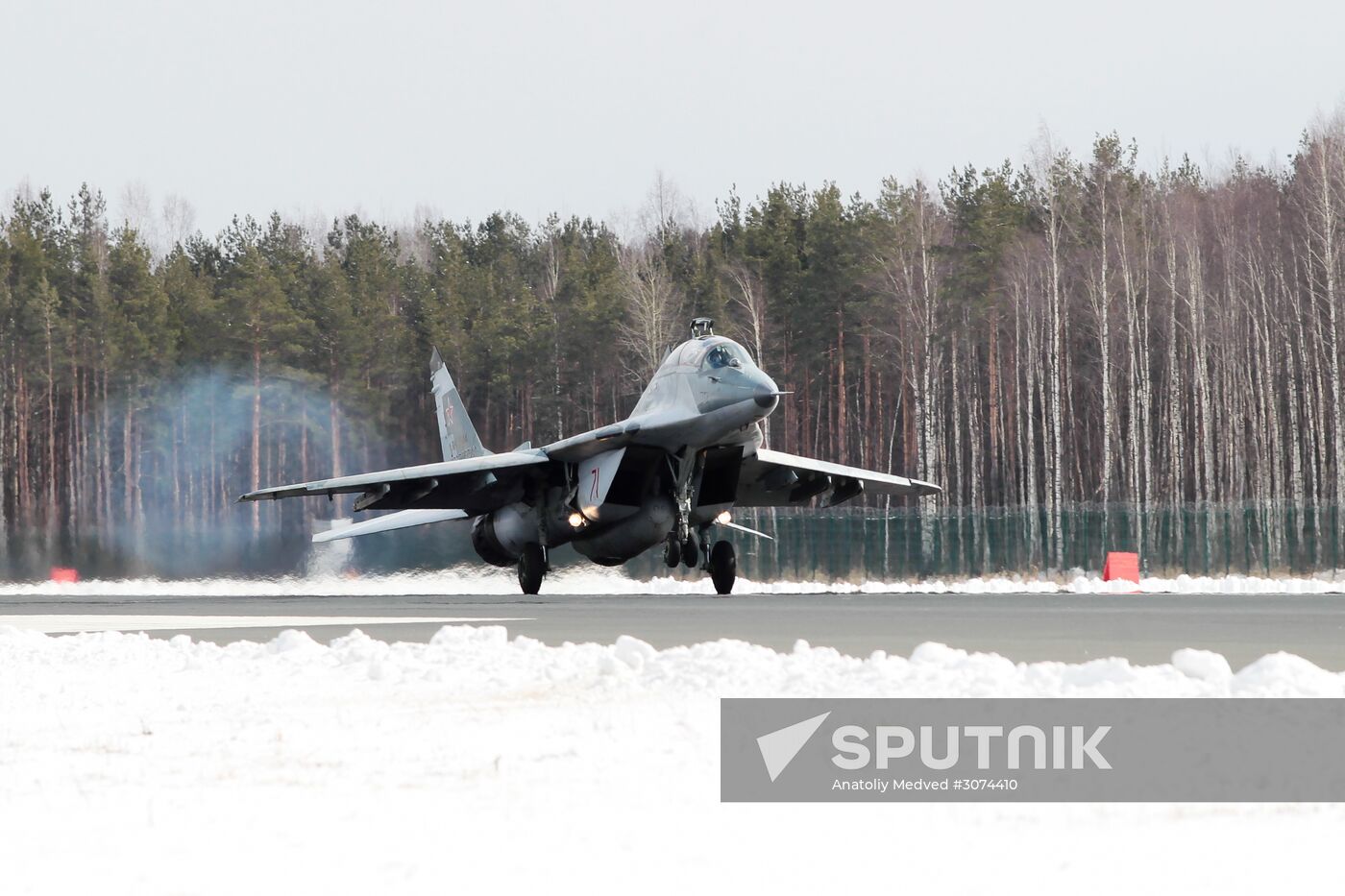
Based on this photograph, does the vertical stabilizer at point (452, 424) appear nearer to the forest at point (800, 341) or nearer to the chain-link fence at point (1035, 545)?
the chain-link fence at point (1035, 545)

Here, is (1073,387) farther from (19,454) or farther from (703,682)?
(703,682)

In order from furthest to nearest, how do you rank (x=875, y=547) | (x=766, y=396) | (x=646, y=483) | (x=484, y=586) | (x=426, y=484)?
(x=875, y=547) → (x=484, y=586) → (x=426, y=484) → (x=646, y=483) → (x=766, y=396)

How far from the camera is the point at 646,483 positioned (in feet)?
85.3

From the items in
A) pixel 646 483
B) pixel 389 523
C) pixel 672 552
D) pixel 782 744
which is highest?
pixel 646 483

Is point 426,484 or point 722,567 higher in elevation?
point 426,484

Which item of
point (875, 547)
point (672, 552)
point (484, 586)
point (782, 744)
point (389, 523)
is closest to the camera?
point (782, 744)

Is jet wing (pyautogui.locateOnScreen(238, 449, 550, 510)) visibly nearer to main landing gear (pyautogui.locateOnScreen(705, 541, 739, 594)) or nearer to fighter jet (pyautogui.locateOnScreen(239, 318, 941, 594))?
fighter jet (pyautogui.locateOnScreen(239, 318, 941, 594))

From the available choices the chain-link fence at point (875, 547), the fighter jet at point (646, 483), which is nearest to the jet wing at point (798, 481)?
the fighter jet at point (646, 483)

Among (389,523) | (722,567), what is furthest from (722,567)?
(389,523)

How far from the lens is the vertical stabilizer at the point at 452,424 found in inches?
1277

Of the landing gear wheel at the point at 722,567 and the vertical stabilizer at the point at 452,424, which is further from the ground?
the vertical stabilizer at the point at 452,424

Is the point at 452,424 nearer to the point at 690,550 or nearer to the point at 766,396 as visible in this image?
the point at 690,550

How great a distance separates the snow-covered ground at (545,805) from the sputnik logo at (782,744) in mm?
264

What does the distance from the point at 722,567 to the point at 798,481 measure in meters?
3.65
